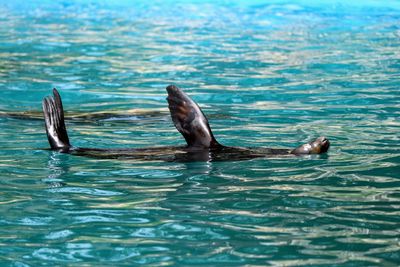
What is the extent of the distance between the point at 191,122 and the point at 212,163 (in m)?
0.29

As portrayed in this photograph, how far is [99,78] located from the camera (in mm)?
10156

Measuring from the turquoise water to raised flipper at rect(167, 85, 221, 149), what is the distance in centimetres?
20

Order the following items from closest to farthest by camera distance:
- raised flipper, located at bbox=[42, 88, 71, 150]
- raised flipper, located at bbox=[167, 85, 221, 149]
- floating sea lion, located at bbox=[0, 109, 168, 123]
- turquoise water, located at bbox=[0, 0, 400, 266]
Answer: turquoise water, located at bbox=[0, 0, 400, 266], raised flipper, located at bbox=[167, 85, 221, 149], raised flipper, located at bbox=[42, 88, 71, 150], floating sea lion, located at bbox=[0, 109, 168, 123]

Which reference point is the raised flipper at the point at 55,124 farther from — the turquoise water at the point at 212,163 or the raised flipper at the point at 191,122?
the raised flipper at the point at 191,122

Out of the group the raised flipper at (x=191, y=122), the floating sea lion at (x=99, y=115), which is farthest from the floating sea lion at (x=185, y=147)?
the floating sea lion at (x=99, y=115)

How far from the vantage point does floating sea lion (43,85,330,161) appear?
208 inches

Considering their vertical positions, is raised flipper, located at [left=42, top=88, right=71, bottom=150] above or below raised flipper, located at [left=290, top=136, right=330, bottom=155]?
above

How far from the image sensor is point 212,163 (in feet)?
17.0

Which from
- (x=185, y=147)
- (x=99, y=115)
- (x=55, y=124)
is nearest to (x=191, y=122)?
(x=185, y=147)

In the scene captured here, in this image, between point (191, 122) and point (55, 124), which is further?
point (55, 124)

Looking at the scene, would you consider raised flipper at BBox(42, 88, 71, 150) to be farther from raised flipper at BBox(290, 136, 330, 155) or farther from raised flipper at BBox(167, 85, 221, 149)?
raised flipper at BBox(290, 136, 330, 155)

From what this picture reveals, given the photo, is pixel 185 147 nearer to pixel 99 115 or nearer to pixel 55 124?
pixel 55 124

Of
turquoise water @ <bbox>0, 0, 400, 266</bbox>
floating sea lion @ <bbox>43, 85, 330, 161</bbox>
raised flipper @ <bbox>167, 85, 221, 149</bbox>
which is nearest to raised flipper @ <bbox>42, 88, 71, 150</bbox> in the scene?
floating sea lion @ <bbox>43, 85, 330, 161</bbox>

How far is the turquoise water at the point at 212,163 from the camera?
3684mm
